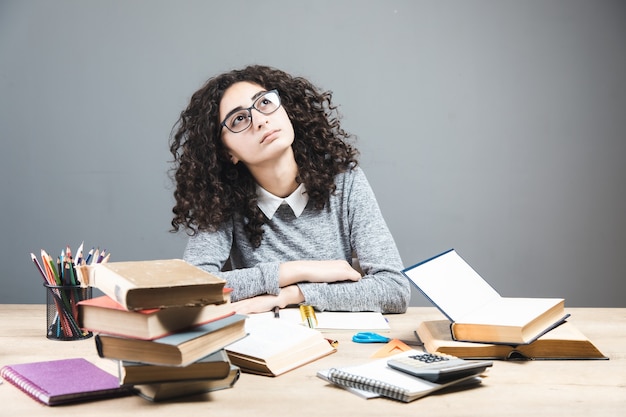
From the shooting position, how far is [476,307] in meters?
1.38

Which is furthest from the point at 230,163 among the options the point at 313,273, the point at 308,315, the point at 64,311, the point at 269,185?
the point at 64,311

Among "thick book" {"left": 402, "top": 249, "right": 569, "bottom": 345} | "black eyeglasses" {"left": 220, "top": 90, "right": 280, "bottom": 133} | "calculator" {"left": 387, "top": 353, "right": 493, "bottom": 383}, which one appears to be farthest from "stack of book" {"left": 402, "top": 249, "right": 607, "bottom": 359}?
"black eyeglasses" {"left": 220, "top": 90, "right": 280, "bottom": 133}

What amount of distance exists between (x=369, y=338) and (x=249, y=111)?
870 millimetres

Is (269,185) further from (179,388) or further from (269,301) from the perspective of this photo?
(179,388)

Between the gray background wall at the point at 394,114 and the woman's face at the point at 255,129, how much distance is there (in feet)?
4.02

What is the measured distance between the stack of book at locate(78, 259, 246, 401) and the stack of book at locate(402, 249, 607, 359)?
436 mm

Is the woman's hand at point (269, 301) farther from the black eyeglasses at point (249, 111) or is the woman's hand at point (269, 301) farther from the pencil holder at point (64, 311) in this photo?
the black eyeglasses at point (249, 111)

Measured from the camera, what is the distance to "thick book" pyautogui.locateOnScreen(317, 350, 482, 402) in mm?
1026

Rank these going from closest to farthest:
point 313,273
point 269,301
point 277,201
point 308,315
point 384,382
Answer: point 384,382 < point 308,315 < point 269,301 < point 313,273 < point 277,201

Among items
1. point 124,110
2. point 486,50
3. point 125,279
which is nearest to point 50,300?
point 125,279

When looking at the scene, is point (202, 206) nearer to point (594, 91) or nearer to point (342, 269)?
point (342, 269)

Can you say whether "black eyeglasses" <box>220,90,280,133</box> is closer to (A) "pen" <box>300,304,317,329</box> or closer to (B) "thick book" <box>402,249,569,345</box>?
(A) "pen" <box>300,304,317,329</box>

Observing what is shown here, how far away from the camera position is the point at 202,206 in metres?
2.06

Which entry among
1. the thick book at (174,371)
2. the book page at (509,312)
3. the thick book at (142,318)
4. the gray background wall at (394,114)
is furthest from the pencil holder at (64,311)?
the gray background wall at (394,114)
